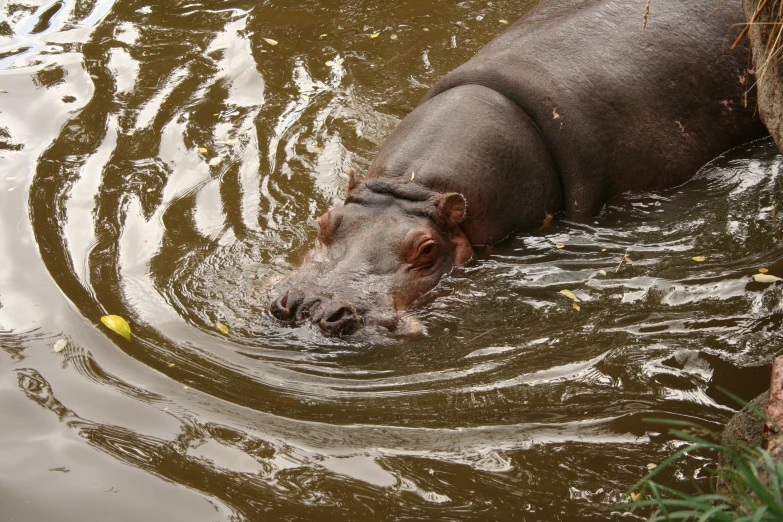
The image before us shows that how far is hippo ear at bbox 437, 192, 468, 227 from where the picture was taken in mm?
5779

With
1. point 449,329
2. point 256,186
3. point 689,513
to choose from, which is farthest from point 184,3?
point 689,513

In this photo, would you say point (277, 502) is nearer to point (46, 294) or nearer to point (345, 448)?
point (345, 448)

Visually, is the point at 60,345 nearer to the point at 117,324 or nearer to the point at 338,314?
the point at 117,324

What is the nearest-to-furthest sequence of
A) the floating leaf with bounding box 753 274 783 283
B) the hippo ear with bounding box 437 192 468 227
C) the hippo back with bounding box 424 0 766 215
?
the floating leaf with bounding box 753 274 783 283 → the hippo ear with bounding box 437 192 468 227 → the hippo back with bounding box 424 0 766 215

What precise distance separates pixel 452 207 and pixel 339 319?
1.32 metres

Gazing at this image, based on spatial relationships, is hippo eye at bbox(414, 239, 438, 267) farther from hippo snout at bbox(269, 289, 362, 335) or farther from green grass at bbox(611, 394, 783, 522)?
green grass at bbox(611, 394, 783, 522)

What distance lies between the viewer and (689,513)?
2.79 m

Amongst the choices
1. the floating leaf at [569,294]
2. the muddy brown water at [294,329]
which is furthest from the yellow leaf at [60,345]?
the floating leaf at [569,294]

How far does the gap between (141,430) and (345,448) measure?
1073 millimetres

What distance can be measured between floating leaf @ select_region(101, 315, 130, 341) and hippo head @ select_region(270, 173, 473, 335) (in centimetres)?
90

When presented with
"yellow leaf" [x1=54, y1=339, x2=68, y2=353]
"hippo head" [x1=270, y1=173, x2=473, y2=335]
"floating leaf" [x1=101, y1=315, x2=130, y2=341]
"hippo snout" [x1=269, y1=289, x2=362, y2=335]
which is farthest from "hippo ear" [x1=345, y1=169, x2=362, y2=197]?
"yellow leaf" [x1=54, y1=339, x2=68, y2=353]

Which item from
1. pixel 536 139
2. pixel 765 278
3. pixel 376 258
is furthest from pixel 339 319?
pixel 765 278

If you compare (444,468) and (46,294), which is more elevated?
(46,294)

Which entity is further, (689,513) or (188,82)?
(188,82)
